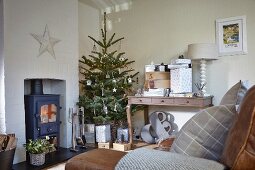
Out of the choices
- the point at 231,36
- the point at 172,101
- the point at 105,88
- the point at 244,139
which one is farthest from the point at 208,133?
the point at 105,88

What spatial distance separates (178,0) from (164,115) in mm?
1927

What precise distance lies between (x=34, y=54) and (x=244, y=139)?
10.2ft

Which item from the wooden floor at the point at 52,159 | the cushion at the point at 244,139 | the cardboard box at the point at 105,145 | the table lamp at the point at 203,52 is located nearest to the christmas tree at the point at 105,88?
the cardboard box at the point at 105,145

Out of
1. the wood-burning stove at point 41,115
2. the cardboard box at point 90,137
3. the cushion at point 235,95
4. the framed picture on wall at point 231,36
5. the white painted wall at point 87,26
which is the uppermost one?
the white painted wall at point 87,26

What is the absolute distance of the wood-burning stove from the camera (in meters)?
3.31

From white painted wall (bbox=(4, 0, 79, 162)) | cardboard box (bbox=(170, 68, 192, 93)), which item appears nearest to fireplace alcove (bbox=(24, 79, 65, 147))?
white painted wall (bbox=(4, 0, 79, 162))

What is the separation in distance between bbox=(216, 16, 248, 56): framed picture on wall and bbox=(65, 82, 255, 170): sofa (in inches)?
103

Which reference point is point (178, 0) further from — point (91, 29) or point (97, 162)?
point (97, 162)

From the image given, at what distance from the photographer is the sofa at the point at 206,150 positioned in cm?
82

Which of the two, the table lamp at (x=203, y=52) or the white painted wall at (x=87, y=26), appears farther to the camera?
the white painted wall at (x=87, y=26)

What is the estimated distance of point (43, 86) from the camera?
12.7 feet

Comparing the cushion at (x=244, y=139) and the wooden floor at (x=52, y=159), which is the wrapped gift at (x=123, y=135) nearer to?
the wooden floor at (x=52, y=159)

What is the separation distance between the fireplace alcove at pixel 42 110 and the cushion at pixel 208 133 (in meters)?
2.60

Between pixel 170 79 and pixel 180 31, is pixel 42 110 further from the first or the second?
pixel 180 31
